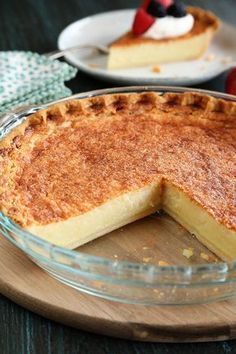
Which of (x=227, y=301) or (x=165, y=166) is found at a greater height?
(x=165, y=166)

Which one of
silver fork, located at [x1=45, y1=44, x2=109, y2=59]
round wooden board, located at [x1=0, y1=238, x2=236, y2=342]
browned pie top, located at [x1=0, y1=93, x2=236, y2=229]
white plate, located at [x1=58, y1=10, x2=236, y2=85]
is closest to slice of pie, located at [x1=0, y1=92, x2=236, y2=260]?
browned pie top, located at [x1=0, y1=93, x2=236, y2=229]

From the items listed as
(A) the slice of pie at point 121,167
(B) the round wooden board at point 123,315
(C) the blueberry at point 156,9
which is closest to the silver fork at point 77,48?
(C) the blueberry at point 156,9

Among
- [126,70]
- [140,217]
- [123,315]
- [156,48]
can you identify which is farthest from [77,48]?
[123,315]

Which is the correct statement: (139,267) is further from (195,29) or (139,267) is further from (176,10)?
(195,29)

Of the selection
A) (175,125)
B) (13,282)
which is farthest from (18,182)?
(175,125)

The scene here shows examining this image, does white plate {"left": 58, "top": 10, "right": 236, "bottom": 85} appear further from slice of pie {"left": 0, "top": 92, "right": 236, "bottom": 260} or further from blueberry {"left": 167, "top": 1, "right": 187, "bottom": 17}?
slice of pie {"left": 0, "top": 92, "right": 236, "bottom": 260}

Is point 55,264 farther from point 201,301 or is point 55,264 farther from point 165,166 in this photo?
point 165,166
